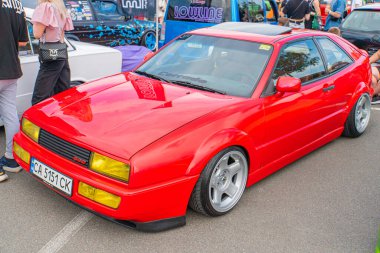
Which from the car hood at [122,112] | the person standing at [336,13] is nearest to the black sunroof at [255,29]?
the car hood at [122,112]

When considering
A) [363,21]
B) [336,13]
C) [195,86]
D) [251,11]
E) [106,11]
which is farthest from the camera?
[336,13]

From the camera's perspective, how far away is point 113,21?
7793 mm

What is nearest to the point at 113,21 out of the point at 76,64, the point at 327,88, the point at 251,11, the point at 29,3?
the point at 29,3

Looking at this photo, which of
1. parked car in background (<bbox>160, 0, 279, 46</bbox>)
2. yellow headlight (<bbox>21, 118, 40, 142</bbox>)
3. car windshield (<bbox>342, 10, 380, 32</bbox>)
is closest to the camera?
yellow headlight (<bbox>21, 118, 40, 142</bbox>)

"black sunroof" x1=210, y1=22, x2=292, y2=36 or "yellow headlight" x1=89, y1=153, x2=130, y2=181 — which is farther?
"black sunroof" x1=210, y1=22, x2=292, y2=36

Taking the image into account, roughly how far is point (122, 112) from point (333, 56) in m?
2.66

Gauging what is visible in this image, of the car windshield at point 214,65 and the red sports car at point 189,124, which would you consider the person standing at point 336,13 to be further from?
the car windshield at point 214,65

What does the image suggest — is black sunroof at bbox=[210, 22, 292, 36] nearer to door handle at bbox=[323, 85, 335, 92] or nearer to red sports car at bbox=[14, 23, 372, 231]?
red sports car at bbox=[14, 23, 372, 231]

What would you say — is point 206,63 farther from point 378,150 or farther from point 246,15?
point 246,15

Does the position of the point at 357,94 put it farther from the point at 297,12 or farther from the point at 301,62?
the point at 297,12

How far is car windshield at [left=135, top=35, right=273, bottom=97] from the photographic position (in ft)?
11.7

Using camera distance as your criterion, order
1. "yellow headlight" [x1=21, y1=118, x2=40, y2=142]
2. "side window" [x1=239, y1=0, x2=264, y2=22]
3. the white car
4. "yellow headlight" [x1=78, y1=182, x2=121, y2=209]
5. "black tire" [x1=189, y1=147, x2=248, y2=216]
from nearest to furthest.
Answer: "yellow headlight" [x1=78, y1=182, x2=121, y2=209] → "black tire" [x1=189, y1=147, x2=248, y2=216] → "yellow headlight" [x1=21, y1=118, x2=40, y2=142] → the white car → "side window" [x1=239, y1=0, x2=264, y2=22]

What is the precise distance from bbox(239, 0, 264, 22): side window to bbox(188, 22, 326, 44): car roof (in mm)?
2709

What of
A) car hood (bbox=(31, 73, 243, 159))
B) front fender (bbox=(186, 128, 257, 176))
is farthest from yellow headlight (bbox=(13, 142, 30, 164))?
front fender (bbox=(186, 128, 257, 176))
